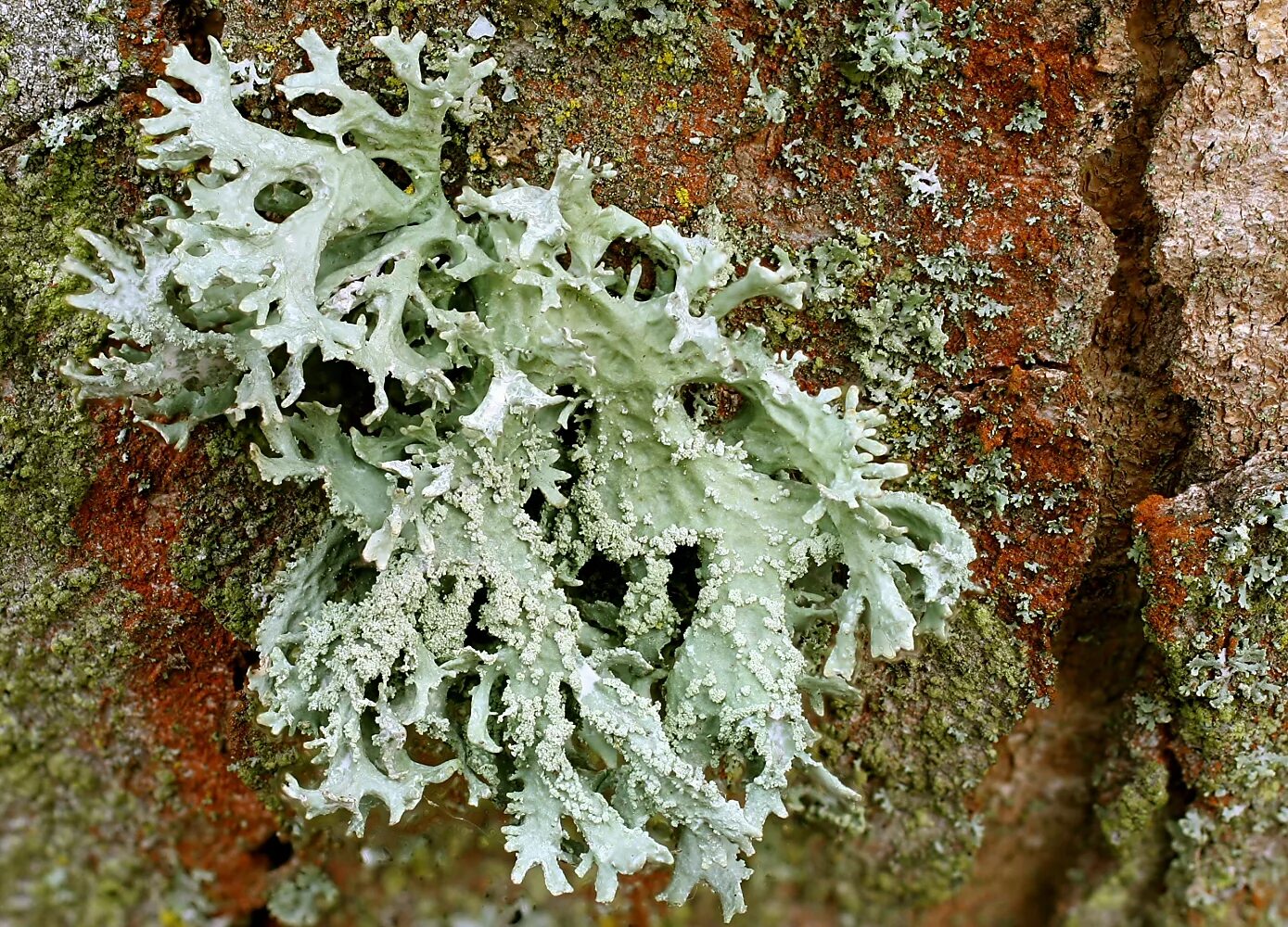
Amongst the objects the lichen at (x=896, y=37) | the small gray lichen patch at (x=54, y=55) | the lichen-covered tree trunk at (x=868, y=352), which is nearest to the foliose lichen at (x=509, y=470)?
the lichen-covered tree trunk at (x=868, y=352)

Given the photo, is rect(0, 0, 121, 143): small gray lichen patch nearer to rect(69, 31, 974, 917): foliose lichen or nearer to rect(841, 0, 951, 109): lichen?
rect(69, 31, 974, 917): foliose lichen

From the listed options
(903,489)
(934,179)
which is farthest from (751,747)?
(934,179)

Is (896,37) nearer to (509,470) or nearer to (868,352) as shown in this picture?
(868,352)

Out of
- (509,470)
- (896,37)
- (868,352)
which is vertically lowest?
(509,470)

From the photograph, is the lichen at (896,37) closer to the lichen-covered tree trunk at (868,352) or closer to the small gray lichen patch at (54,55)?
the lichen-covered tree trunk at (868,352)

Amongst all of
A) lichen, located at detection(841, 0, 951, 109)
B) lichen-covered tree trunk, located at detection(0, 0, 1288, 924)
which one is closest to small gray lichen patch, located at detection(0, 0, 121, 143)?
lichen-covered tree trunk, located at detection(0, 0, 1288, 924)

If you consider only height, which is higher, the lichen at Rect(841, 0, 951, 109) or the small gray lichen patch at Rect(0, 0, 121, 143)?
the lichen at Rect(841, 0, 951, 109)

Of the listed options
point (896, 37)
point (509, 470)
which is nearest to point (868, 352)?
point (896, 37)
